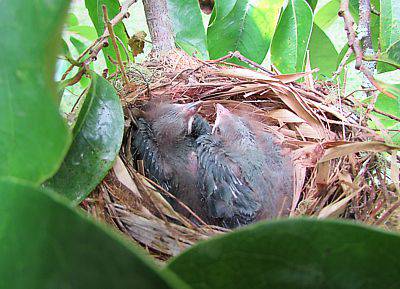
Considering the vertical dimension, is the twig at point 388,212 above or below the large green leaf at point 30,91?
below

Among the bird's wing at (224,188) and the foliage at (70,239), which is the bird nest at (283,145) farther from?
the foliage at (70,239)

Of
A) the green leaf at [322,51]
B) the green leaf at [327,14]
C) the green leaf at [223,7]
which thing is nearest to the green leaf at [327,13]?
the green leaf at [327,14]

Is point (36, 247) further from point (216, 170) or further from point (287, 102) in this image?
point (287, 102)

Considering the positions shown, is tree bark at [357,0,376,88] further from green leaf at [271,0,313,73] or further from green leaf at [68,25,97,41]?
green leaf at [68,25,97,41]

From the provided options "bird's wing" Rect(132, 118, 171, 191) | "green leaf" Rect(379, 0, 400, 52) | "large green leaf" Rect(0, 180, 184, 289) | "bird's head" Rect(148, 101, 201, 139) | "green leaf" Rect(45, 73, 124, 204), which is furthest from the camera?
"bird's head" Rect(148, 101, 201, 139)

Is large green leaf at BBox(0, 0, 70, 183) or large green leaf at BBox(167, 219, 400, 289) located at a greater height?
large green leaf at BBox(0, 0, 70, 183)

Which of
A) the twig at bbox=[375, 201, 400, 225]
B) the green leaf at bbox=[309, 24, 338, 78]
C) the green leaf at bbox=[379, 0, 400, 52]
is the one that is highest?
the green leaf at bbox=[379, 0, 400, 52]

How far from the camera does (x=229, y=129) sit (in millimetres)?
1252

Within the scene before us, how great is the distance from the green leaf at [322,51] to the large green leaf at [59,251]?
4.23 feet

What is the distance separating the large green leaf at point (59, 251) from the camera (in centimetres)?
25

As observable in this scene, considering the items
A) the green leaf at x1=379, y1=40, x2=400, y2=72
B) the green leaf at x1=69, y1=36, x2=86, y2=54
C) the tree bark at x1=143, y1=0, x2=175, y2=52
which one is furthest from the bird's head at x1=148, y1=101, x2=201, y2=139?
the green leaf at x1=379, y1=40, x2=400, y2=72

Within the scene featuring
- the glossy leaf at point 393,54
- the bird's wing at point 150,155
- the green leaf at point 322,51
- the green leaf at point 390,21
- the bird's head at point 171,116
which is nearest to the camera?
the glossy leaf at point 393,54

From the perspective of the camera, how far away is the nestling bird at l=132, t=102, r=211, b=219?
110cm

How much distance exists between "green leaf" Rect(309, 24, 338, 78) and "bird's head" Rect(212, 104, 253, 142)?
37 cm
